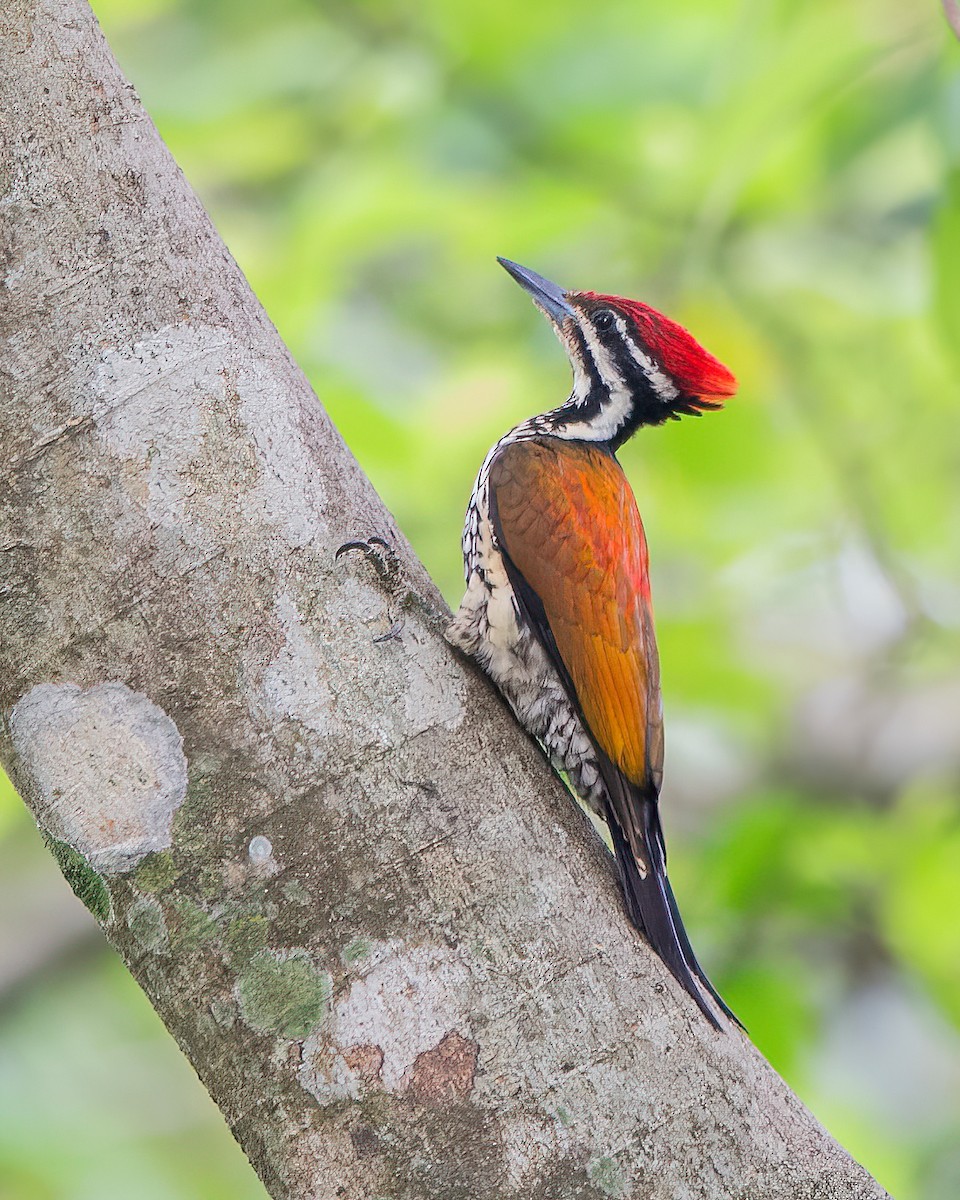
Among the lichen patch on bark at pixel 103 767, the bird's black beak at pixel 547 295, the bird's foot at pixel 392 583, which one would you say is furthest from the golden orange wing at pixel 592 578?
the lichen patch on bark at pixel 103 767

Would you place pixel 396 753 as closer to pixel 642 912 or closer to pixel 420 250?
pixel 642 912

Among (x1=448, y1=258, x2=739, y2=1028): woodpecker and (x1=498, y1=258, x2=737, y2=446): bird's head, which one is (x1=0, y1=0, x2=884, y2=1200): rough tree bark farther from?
(x1=498, y1=258, x2=737, y2=446): bird's head

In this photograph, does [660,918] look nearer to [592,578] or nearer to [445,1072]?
[445,1072]

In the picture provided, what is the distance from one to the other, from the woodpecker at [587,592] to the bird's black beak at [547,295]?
0.34ft

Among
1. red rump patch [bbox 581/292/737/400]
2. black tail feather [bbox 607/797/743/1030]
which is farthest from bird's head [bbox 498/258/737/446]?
black tail feather [bbox 607/797/743/1030]

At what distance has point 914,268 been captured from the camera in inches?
163

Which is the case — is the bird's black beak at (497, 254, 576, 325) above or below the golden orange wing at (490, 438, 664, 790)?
above

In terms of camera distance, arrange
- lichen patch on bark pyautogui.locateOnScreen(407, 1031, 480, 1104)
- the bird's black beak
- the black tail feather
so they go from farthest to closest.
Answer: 1. the bird's black beak
2. the black tail feather
3. lichen patch on bark pyautogui.locateOnScreen(407, 1031, 480, 1104)

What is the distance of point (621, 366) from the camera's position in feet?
10.2

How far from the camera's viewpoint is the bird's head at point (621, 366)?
293cm

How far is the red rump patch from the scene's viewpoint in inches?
114

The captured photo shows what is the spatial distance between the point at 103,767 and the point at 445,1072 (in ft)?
1.76

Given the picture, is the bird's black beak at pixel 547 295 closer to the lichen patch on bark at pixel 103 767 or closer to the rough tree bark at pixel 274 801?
the rough tree bark at pixel 274 801

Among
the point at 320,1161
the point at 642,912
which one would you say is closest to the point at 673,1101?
the point at 642,912
